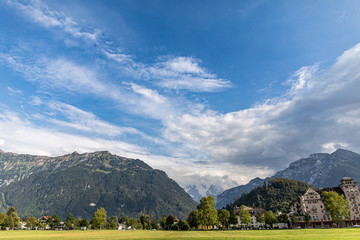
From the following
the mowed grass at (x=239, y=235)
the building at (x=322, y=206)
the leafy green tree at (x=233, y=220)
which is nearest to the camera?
the mowed grass at (x=239, y=235)

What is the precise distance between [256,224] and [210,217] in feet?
329

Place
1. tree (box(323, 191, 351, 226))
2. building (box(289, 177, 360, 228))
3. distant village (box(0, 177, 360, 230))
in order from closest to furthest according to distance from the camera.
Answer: tree (box(323, 191, 351, 226)) < distant village (box(0, 177, 360, 230)) < building (box(289, 177, 360, 228))

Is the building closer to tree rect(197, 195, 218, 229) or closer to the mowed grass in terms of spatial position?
tree rect(197, 195, 218, 229)

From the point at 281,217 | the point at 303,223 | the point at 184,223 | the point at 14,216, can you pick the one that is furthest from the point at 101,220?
the point at 303,223

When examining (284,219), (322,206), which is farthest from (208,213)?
(322,206)

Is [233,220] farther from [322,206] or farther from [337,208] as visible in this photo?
[322,206]

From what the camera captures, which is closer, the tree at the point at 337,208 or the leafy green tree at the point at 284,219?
the tree at the point at 337,208

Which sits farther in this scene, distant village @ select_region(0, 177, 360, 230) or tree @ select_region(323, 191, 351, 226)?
distant village @ select_region(0, 177, 360, 230)

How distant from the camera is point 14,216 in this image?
174m

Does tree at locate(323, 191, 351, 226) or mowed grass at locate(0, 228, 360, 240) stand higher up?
tree at locate(323, 191, 351, 226)

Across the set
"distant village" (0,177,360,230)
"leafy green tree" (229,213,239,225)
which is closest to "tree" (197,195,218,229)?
"distant village" (0,177,360,230)

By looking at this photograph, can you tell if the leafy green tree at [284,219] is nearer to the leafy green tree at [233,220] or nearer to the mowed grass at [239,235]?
the leafy green tree at [233,220]

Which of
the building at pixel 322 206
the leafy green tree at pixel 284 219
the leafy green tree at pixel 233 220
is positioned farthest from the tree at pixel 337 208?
the leafy green tree at pixel 233 220

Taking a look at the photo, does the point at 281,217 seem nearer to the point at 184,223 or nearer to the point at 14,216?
the point at 184,223
